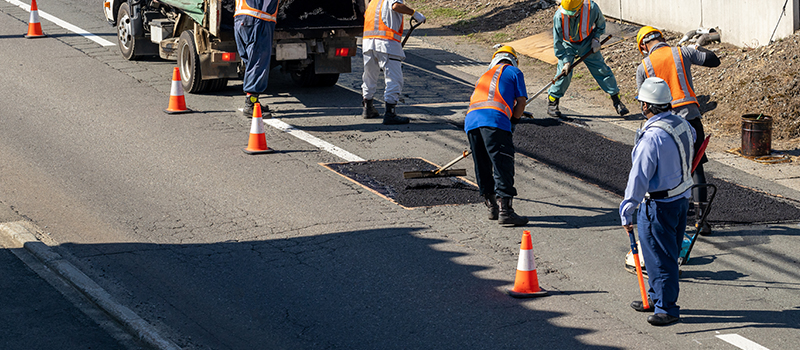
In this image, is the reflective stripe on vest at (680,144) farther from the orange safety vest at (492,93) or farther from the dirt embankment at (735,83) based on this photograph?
the dirt embankment at (735,83)

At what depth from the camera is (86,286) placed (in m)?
6.47

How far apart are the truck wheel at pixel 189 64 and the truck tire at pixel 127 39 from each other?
1.74 metres

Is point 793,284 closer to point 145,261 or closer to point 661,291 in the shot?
point 661,291

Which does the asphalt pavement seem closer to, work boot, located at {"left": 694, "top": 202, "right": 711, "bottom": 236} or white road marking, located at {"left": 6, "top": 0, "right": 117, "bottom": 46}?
work boot, located at {"left": 694, "top": 202, "right": 711, "bottom": 236}

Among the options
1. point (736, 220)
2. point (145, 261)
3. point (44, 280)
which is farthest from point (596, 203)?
point (44, 280)

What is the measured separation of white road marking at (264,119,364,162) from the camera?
1012cm

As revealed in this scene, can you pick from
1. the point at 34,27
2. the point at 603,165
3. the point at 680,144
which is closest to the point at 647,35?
the point at 603,165

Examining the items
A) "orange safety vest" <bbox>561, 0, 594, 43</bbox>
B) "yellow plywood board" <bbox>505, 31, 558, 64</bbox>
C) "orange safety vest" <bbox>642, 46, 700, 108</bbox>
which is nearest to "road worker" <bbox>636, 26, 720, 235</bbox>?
"orange safety vest" <bbox>642, 46, 700, 108</bbox>

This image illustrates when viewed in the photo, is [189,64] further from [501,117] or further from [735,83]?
[735,83]

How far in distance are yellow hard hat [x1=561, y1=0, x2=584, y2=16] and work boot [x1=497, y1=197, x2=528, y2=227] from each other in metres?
4.90

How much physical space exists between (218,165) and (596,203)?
4172 millimetres

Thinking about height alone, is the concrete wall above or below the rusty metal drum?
above

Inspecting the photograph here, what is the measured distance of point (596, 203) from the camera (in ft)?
28.6

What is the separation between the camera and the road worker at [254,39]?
1112 centimetres
